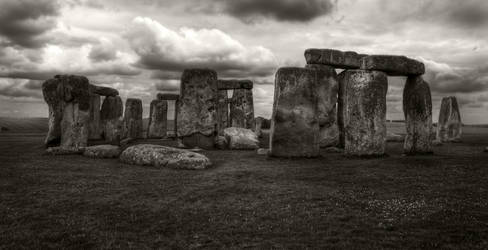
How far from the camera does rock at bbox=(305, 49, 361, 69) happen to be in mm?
17609

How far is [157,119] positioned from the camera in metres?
26.8

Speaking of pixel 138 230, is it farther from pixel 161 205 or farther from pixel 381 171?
pixel 381 171

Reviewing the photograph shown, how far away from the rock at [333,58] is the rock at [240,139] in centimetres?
453

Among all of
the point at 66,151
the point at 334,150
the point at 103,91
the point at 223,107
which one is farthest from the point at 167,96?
the point at 334,150

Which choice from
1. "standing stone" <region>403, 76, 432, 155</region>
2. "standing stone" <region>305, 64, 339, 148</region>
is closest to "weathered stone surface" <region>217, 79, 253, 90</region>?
"standing stone" <region>305, 64, 339, 148</region>

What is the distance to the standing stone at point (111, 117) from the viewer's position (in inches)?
885

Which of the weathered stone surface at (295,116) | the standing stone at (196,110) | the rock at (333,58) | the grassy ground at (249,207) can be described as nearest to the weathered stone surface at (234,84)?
the standing stone at (196,110)

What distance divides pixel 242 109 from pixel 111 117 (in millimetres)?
8704

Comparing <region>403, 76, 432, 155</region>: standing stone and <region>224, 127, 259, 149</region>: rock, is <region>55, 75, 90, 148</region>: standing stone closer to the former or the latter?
<region>224, 127, 259, 149</region>: rock

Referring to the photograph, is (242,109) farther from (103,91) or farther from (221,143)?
(221,143)

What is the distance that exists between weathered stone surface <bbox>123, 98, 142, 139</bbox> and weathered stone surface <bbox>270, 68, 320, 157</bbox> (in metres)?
14.4

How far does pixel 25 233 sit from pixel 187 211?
7.88ft

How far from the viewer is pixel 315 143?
1327cm

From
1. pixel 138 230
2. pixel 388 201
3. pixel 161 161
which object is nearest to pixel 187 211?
pixel 138 230
